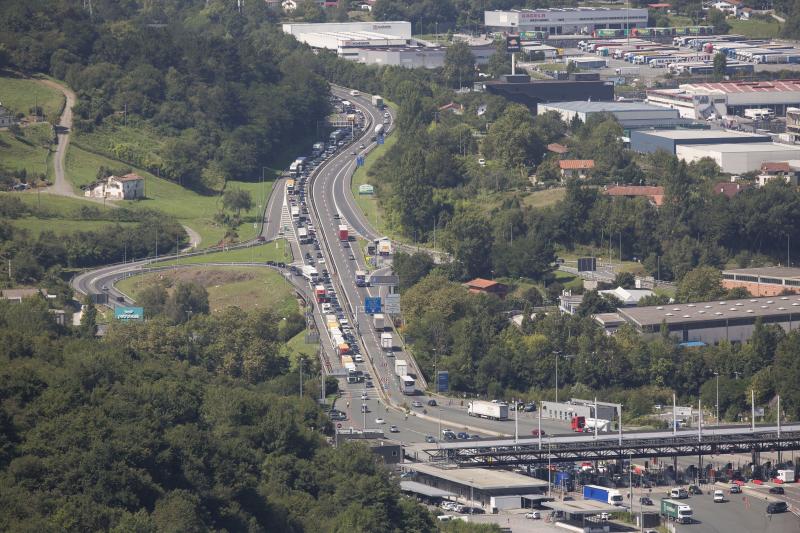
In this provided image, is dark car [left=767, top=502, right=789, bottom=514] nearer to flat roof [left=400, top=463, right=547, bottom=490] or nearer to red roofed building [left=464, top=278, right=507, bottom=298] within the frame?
flat roof [left=400, top=463, right=547, bottom=490]

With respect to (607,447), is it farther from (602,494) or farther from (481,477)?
(481,477)

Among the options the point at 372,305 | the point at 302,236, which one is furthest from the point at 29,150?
the point at 372,305

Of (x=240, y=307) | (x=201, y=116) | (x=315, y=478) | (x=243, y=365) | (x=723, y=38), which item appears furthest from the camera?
(x=723, y=38)

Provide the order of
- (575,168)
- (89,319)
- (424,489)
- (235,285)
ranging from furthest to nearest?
(575,168) < (235,285) < (89,319) < (424,489)

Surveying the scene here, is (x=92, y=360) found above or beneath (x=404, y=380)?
above

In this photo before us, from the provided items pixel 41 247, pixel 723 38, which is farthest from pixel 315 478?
pixel 723 38

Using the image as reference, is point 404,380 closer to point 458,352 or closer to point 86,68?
point 458,352

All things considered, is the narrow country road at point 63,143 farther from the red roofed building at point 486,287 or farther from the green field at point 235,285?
the red roofed building at point 486,287

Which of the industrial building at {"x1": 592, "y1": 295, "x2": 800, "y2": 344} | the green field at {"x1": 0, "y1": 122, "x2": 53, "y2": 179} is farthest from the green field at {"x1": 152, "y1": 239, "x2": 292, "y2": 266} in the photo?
the industrial building at {"x1": 592, "y1": 295, "x2": 800, "y2": 344}
